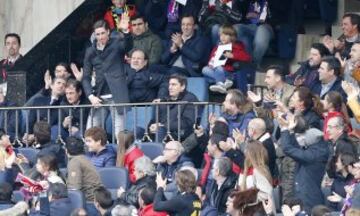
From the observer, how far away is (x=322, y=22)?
89.8ft

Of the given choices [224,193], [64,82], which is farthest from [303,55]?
[224,193]

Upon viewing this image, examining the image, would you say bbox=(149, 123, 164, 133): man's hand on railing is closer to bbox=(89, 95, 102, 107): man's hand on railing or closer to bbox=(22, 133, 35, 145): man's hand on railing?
A: bbox=(89, 95, 102, 107): man's hand on railing

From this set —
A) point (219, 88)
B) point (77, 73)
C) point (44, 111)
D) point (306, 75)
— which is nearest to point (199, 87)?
point (219, 88)

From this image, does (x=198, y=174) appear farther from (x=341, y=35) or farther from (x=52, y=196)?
(x=341, y=35)

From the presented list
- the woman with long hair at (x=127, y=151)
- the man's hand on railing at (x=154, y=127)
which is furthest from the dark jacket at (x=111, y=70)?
the woman with long hair at (x=127, y=151)

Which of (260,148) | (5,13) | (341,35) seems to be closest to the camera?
(260,148)

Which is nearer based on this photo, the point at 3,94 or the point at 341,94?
the point at 341,94

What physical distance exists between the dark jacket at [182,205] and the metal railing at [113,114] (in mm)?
2517

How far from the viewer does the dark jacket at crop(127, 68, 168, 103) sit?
2564 cm

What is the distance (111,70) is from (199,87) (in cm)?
107

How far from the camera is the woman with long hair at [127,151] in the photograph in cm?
2394

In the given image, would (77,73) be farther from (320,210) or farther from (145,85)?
(320,210)

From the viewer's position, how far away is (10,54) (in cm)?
2736

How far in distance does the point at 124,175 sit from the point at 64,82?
8.78 feet
